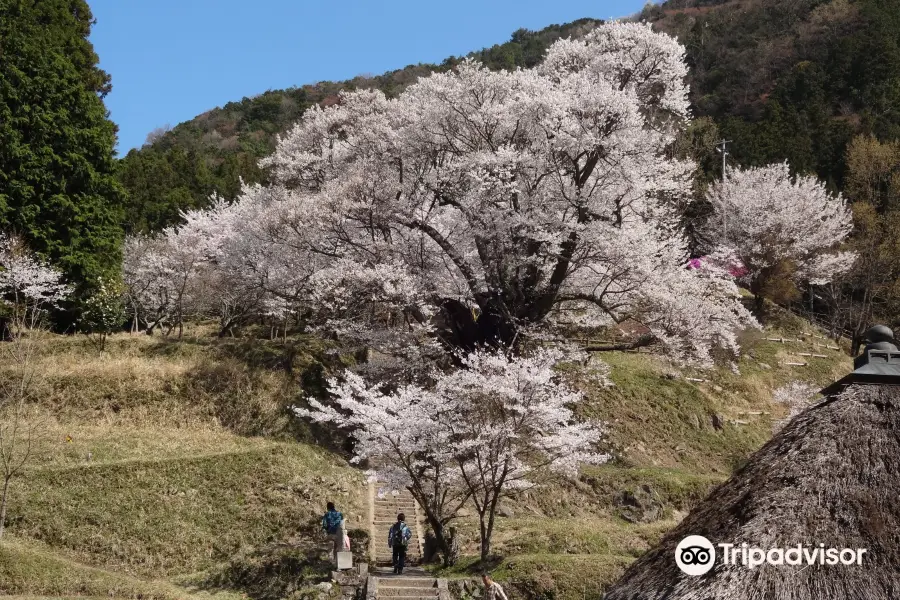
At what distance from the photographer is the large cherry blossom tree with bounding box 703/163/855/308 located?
37.2 meters

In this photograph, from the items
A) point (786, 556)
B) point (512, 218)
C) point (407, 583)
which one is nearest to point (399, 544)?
point (407, 583)

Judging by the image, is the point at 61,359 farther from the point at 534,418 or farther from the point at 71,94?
the point at 534,418

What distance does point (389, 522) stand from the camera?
60.8 feet

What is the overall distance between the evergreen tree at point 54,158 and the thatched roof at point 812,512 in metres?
23.1

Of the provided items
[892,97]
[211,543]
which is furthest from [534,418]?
[892,97]

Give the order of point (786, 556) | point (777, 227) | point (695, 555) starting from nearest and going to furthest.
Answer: point (786, 556) < point (695, 555) < point (777, 227)

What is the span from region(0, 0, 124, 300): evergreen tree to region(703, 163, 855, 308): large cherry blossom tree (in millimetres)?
24872

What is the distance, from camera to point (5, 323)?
81.4 ft

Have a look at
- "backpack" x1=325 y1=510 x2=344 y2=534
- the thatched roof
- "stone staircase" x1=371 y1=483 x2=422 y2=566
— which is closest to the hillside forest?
"stone staircase" x1=371 y1=483 x2=422 y2=566

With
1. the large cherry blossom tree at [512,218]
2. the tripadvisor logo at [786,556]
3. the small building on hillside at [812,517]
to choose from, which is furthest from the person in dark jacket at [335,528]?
the tripadvisor logo at [786,556]

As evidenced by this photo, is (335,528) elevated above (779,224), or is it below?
below

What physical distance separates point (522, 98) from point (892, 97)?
47301mm

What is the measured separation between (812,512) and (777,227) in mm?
33778

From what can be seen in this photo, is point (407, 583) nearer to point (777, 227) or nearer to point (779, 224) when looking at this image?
point (777, 227)
